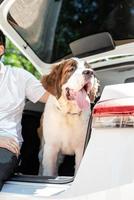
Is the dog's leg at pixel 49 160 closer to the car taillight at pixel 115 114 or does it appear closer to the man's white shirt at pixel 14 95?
the man's white shirt at pixel 14 95

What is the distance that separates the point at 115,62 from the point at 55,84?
2.18 ft

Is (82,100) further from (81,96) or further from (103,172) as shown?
(103,172)

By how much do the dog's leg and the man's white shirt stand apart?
0.87 ft

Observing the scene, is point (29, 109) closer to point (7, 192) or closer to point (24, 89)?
point (24, 89)

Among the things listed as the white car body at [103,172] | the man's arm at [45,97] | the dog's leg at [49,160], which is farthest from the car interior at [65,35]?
the white car body at [103,172]

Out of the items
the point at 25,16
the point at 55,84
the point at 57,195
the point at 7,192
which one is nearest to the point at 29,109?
the point at 55,84

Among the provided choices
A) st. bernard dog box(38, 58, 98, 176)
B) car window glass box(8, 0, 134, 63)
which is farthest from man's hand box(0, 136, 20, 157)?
car window glass box(8, 0, 134, 63)

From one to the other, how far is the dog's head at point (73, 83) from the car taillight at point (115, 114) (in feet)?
3.65

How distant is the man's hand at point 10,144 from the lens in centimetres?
305

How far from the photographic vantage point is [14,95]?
10.9 feet

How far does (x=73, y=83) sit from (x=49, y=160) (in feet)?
1.81

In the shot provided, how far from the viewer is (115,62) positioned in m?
3.98

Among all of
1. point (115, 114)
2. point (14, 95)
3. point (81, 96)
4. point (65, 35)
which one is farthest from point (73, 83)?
point (115, 114)

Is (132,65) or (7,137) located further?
(132,65)
